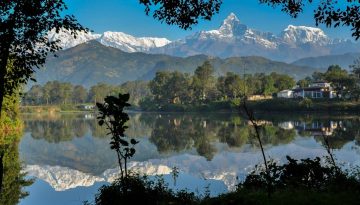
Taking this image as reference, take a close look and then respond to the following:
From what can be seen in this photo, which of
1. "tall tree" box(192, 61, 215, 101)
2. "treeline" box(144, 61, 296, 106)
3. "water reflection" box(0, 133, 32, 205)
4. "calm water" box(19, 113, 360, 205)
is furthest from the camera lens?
"tall tree" box(192, 61, 215, 101)

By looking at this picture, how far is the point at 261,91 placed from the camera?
14762 centimetres

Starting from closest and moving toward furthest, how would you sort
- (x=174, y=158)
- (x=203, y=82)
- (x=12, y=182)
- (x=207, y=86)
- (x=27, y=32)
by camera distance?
(x=27, y=32) → (x=12, y=182) → (x=174, y=158) → (x=203, y=82) → (x=207, y=86)

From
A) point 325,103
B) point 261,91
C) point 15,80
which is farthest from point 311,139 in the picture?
point 261,91

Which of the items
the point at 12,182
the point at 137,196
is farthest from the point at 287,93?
the point at 137,196

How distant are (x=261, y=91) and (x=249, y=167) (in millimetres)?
120337

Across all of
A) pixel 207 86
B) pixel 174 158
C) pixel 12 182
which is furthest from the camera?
pixel 207 86

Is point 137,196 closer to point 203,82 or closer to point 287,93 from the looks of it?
point 287,93

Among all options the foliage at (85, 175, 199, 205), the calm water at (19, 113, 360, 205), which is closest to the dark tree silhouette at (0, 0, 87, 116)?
the foliage at (85, 175, 199, 205)

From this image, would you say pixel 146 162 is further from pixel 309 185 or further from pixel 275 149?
pixel 309 185

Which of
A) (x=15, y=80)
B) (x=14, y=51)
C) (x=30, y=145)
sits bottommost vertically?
(x=30, y=145)

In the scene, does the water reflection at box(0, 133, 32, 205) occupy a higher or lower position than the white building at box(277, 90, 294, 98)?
lower

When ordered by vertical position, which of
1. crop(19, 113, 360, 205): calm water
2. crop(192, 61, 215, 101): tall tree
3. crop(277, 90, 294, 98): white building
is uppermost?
crop(192, 61, 215, 101): tall tree

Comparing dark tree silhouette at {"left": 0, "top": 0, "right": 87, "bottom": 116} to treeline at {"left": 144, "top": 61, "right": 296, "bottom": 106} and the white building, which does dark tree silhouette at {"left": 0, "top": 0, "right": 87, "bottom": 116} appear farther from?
the white building

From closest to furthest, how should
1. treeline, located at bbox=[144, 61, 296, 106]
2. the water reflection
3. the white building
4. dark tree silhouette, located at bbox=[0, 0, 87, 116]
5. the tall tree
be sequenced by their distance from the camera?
1. dark tree silhouette, located at bbox=[0, 0, 87, 116]
2. the water reflection
3. treeline, located at bbox=[144, 61, 296, 106]
4. the white building
5. the tall tree
